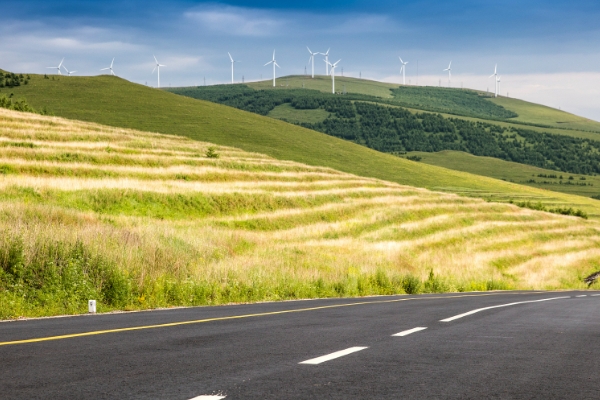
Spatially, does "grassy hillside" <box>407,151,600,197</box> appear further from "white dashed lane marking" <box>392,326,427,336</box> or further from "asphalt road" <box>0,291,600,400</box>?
"asphalt road" <box>0,291,600,400</box>

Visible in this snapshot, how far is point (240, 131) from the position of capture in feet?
401

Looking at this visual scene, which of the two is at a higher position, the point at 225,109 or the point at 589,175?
the point at 225,109

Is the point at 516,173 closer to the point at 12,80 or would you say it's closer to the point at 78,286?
the point at 12,80

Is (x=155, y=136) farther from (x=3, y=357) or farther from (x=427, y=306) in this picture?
(x=3, y=357)

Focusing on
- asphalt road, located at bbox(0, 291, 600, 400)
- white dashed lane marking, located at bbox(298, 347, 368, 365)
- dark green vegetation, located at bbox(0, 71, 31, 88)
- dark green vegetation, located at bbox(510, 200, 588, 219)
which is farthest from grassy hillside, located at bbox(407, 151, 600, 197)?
white dashed lane marking, located at bbox(298, 347, 368, 365)

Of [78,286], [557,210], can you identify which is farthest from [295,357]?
[557,210]

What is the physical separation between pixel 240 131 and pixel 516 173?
72816mm

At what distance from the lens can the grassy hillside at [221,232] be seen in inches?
737

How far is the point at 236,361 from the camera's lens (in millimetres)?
9141

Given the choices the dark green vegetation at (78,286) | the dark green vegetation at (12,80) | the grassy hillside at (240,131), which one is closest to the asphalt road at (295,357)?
the dark green vegetation at (78,286)

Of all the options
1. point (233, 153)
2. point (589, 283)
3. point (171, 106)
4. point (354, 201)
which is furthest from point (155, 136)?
point (589, 283)

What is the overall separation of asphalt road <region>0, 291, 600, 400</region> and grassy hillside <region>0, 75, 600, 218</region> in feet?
308

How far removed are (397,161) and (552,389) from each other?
12468 cm

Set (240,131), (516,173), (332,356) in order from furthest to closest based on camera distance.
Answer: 1. (516,173)
2. (240,131)
3. (332,356)
